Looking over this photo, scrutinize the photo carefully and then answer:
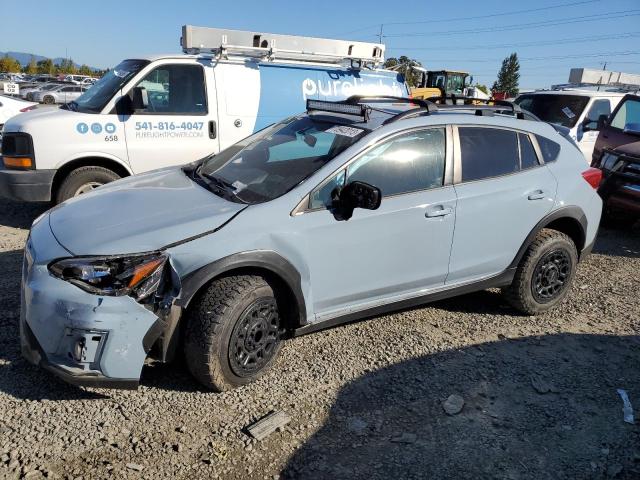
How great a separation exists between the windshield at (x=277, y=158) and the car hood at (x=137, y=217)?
203 mm

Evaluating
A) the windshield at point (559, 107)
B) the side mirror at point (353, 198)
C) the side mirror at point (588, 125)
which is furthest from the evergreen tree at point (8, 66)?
the side mirror at point (353, 198)

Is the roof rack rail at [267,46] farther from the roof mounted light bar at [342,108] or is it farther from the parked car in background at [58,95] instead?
the parked car in background at [58,95]

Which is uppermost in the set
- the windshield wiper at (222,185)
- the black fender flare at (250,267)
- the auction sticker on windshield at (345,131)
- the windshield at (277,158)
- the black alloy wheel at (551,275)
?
the auction sticker on windshield at (345,131)

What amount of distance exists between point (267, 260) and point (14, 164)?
4283mm

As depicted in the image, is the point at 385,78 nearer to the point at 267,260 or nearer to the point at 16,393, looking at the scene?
the point at 267,260

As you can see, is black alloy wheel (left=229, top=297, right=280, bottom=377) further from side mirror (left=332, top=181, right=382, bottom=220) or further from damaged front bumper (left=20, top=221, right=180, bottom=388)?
side mirror (left=332, top=181, right=382, bottom=220)

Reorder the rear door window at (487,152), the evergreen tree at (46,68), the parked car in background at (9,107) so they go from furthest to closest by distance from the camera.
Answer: the evergreen tree at (46,68)
the parked car in background at (9,107)
the rear door window at (487,152)

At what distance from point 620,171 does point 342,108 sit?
15.1 ft

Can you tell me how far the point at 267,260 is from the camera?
295cm

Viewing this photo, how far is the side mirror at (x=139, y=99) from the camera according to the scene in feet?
19.2

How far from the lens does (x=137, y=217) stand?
2969 millimetres

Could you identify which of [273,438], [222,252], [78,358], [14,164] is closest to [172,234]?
[222,252]

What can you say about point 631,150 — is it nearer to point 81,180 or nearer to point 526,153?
point 526,153

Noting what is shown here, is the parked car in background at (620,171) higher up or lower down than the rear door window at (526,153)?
lower down
